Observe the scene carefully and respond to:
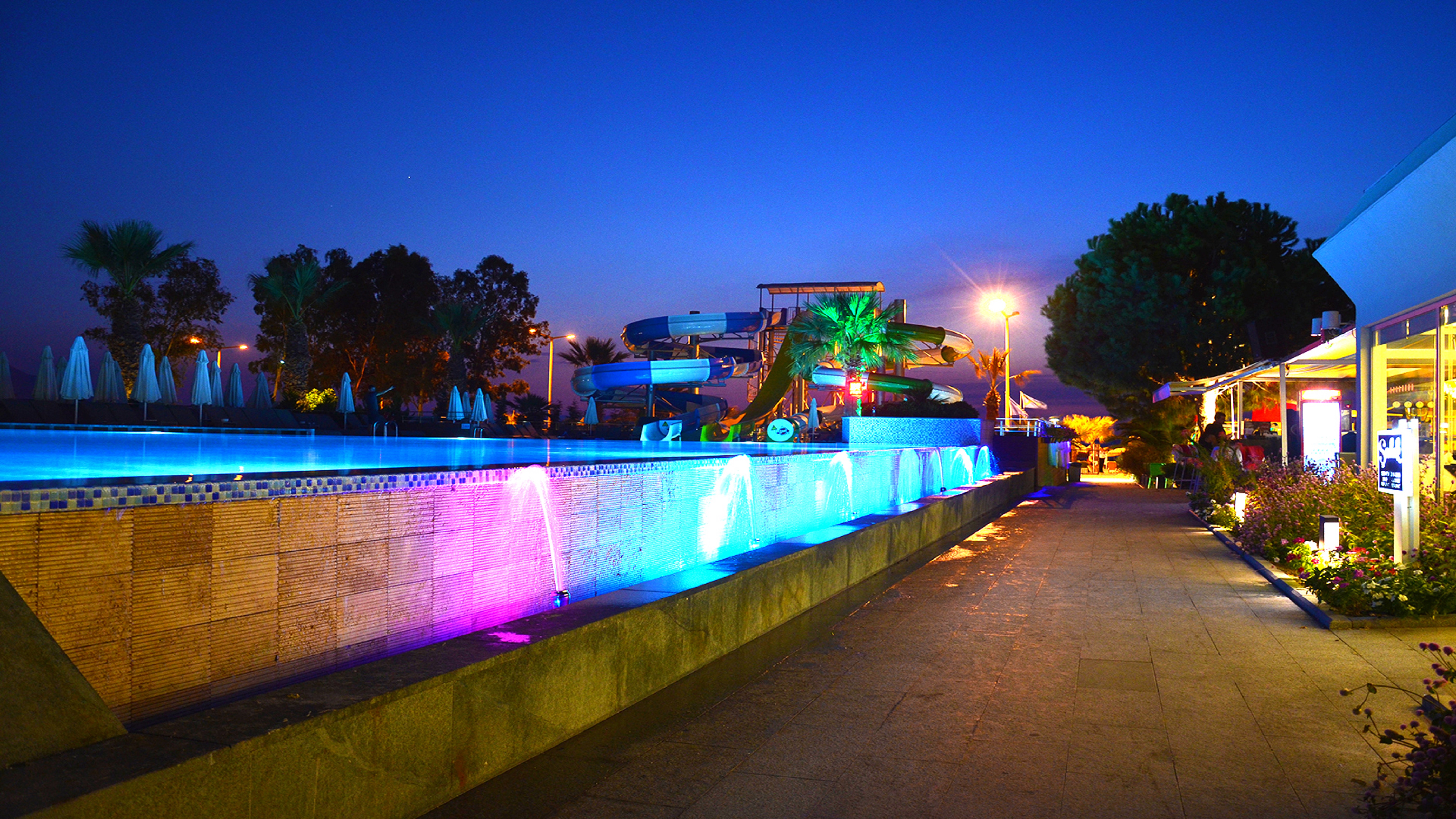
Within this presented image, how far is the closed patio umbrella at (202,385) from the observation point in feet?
83.8

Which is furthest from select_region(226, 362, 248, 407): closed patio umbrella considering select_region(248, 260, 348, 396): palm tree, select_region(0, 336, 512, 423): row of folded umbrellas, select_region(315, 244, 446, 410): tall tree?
select_region(315, 244, 446, 410): tall tree

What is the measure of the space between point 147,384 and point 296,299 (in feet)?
73.6

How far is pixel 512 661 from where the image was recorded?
13.3 ft

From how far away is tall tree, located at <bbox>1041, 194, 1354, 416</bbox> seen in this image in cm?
3791

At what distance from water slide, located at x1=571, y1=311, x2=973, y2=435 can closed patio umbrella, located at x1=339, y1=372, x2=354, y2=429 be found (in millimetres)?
14325

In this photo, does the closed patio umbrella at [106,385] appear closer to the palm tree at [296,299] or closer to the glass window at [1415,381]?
the palm tree at [296,299]

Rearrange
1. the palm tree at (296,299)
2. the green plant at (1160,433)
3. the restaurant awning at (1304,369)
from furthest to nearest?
the palm tree at (296,299) < the green plant at (1160,433) < the restaurant awning at (1304,369)

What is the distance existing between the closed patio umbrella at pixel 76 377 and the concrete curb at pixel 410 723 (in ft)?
68.9

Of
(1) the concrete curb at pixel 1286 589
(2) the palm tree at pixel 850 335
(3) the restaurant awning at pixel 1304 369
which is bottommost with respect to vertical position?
(1) the concrete curb at pixel 1286 589

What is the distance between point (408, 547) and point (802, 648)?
3219 millimetres

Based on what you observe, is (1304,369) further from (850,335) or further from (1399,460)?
(850,335)

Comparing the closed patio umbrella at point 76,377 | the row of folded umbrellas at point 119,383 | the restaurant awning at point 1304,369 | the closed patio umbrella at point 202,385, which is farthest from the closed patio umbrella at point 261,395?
the restaurant awning at point 1304,369

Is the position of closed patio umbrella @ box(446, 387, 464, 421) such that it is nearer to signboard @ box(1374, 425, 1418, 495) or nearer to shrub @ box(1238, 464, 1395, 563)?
shrub @ box(1238, 464, 1395, 563)

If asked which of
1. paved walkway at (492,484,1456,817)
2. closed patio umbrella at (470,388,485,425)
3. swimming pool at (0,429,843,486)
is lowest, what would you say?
paved walkway at (492,484,1456,817)
